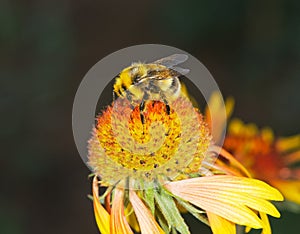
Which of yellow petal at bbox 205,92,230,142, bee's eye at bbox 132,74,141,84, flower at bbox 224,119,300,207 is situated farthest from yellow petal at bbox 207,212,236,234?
flower at bbox 224,119,300,207

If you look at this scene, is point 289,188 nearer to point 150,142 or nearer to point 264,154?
point 264,154

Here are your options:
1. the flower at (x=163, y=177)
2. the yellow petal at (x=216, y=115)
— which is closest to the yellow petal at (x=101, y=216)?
the flower at (x=163, y=177)

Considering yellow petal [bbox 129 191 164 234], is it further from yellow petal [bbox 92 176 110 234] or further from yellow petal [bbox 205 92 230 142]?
yellow petal [bbox 205 92 230 142]

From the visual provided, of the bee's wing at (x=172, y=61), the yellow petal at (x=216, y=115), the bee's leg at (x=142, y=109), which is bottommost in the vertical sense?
the yellow petal at (x=216, y=115)

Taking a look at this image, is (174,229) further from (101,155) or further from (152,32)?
(152,32)

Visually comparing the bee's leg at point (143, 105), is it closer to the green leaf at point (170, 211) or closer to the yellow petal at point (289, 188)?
the green leaf at point (170, 211)
